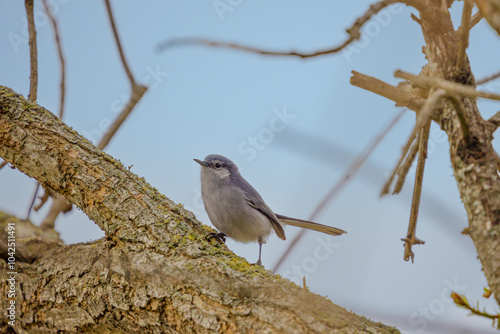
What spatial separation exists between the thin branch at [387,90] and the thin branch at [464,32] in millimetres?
211

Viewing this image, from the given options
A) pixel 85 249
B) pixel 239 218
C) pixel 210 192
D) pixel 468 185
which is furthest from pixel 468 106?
pixel 210 192

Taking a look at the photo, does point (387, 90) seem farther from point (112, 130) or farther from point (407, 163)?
point (112, 130)

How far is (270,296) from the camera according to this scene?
2.06 metres

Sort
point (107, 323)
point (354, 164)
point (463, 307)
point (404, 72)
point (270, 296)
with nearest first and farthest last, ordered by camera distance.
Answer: point (354, 164) → point (404, 72) → point (463, 307) → point (270, 296) → point (107, 323)

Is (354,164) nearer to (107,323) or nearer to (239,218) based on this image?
(107,323)

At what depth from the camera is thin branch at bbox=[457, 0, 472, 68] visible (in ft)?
5.19

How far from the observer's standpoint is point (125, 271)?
2363mm

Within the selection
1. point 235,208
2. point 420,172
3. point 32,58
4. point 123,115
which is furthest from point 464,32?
point 123,115

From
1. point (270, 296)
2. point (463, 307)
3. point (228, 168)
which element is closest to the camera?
point (463, 307)

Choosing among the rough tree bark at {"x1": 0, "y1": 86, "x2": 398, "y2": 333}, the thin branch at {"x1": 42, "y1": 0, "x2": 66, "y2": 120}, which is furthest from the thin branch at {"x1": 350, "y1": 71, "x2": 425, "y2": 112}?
the thin branch at {"x1": 42, "y1": 0, "x2": 66, "y2": 120}

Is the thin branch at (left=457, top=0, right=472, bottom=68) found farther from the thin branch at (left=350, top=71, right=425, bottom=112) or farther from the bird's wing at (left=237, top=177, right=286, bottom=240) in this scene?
the bird's wing at (left=237, top=177, right=286, bottom=240)

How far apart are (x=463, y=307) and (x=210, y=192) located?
111 inches

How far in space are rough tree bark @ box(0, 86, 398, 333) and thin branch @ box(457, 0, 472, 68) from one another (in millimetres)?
1154

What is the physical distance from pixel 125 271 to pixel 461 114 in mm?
1765
